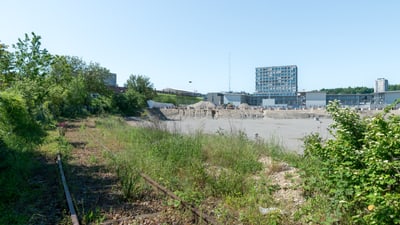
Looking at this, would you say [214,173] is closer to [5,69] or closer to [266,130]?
[5,69]

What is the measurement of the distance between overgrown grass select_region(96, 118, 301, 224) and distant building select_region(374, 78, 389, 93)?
638ft

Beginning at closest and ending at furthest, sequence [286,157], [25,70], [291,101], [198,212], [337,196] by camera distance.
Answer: [337,196] < [198,212] < [286,157] < [25,70] < [291,101]

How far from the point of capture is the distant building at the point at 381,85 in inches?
6678

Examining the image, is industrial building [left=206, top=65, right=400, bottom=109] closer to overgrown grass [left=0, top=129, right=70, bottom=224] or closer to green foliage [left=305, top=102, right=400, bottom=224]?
green foliage [left=305, top=102, right=400, bottom=224]

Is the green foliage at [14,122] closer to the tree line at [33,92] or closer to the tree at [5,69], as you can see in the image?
the tree line at [33,92]

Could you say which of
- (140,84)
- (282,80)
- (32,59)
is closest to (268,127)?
(32,59)

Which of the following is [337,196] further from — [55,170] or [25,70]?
[25,70]

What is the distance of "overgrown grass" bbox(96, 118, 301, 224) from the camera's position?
4.83m

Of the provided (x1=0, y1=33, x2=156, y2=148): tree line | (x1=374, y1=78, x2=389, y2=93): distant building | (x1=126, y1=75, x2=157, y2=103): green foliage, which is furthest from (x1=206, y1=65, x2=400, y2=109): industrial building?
(x1=0, y1=33, x2=156, y2=148): tree line

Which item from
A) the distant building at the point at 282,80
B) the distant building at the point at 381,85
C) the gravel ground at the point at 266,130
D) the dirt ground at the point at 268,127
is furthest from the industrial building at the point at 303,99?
the gravel ground at the point at 266,130

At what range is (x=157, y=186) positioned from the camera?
576cm

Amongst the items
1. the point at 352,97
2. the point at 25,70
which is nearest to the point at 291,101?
the point at 352,97

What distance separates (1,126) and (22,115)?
3.81ft

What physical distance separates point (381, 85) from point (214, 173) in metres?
203
